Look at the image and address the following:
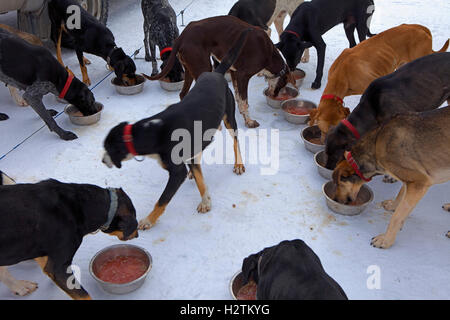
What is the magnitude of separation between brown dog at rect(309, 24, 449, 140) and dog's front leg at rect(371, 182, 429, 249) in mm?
1389

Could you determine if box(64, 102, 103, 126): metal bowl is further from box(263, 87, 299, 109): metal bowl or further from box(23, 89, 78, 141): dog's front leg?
box(263, 87, 299, 109): metal bowl

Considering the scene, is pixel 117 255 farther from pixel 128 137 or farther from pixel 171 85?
pixel 171 85

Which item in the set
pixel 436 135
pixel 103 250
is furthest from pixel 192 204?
pixel 436 135

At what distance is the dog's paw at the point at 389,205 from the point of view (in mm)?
4043

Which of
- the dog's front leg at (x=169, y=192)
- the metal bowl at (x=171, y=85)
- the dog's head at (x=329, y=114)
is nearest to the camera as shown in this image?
the dog's front leg at (x=169, y=192)

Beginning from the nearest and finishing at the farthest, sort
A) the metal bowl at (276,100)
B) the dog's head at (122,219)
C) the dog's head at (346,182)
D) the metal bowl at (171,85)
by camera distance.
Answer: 1. the dog's head at (122,219)
2. the dog's head at (346,182)
3. the metal bowl at (276,100)
4. the metal bowl at (171,85)

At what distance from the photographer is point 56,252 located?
9.27 feet

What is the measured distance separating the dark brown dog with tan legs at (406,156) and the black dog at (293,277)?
1.23 metres

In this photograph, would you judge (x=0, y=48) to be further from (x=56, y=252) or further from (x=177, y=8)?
(x=177, y=8)

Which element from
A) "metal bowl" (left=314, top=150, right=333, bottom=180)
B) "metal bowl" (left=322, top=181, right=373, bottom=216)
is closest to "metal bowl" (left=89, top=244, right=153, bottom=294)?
"metal bowl" (left=322, top=181, right=373, bottom=216)

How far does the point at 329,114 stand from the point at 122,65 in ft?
10.5

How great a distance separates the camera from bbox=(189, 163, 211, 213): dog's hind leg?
3.96 m

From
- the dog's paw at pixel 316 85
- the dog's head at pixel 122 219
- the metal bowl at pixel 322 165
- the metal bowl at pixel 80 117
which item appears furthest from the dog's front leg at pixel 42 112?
the dog's paw at pixel 316 85

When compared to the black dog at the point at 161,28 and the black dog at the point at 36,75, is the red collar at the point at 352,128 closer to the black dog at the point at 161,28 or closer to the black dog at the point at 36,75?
the black dog at the point at 161,28
